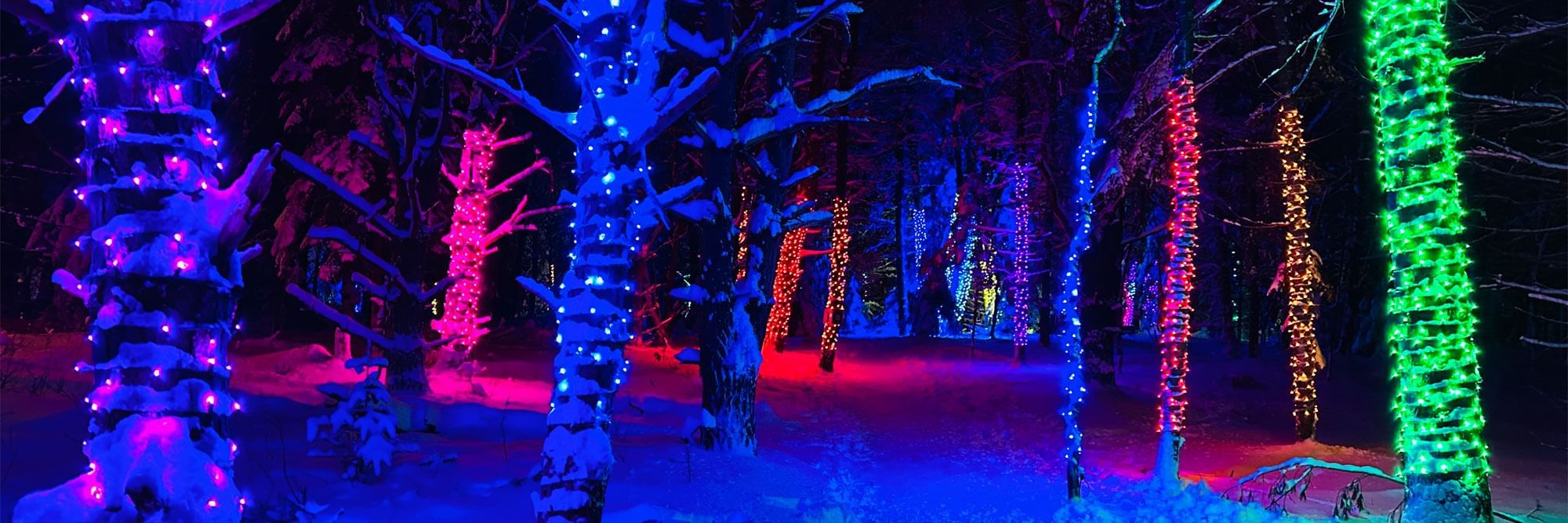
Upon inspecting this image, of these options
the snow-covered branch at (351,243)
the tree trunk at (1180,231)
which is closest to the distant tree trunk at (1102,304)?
the tree trunk at (1180,231)

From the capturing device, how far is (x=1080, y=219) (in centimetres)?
984

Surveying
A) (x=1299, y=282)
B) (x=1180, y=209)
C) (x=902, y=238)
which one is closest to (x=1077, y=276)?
(x=1180, y=209)

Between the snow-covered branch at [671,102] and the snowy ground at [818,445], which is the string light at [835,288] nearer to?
A: the snowy ground at [818,445]

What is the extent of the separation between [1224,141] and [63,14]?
65.1 ft

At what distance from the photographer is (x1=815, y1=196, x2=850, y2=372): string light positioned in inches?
870

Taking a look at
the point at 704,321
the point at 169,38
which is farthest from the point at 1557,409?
the point at 169,38

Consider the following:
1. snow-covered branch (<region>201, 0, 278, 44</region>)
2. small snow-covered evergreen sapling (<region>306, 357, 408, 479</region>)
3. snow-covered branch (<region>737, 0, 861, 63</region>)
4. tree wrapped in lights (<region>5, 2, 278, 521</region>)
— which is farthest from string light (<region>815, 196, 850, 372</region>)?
tree wrapped in lights (<region>5, 2, 278, 521</region>)

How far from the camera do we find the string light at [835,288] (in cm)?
2209

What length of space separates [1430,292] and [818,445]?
24.1 ft

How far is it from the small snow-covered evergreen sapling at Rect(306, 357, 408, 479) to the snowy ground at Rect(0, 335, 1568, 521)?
179mm

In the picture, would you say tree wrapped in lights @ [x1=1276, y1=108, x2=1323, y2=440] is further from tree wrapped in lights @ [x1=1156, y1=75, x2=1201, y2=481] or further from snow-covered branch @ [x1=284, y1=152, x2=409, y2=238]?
snow-covered branch @ [x1=284, y1=152, x2=409, y2=238]

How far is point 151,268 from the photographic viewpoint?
4.32m

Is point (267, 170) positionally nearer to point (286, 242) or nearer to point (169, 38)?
point (169, 38)

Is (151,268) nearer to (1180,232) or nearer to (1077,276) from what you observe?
(1077,276)
